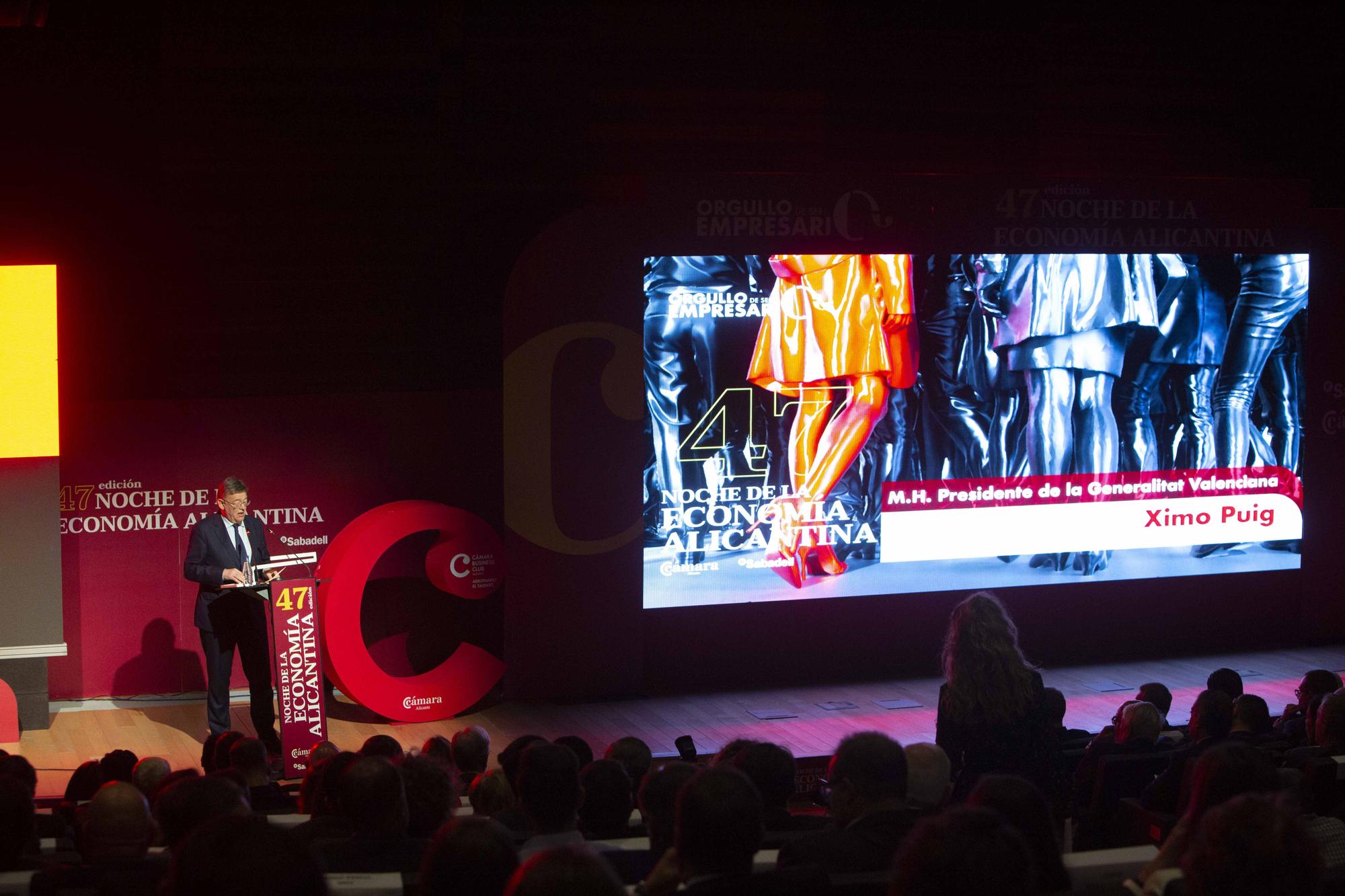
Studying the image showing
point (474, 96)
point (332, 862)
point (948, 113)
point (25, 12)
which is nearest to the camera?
point (332, 862)

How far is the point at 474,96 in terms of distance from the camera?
812 centimetres

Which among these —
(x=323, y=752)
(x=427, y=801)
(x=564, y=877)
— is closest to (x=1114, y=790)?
(x=427, y=801)

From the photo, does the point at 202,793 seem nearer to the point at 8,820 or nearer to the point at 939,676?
the point at 8,820

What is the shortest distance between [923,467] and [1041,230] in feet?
5.31

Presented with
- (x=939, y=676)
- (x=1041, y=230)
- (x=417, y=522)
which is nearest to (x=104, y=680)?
(x=417, y=522)

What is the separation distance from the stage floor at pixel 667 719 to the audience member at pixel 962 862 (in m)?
4.72

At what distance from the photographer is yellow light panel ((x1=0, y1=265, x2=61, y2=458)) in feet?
23.2

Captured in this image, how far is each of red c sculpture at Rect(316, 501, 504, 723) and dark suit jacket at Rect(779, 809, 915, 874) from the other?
15.2 feet

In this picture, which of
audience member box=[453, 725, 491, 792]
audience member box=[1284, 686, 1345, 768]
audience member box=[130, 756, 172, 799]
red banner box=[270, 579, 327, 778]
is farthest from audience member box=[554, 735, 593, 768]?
red banner box=[270, 579, 327, 778]

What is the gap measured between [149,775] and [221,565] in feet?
8.35

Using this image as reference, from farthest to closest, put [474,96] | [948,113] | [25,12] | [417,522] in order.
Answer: [948,113], [474,96], [417,522], [25,12]

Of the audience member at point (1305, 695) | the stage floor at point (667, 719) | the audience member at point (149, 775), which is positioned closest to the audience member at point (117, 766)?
the audience member at point (149, 775)

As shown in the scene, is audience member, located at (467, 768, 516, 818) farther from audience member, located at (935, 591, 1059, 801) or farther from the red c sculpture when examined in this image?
the red c sculpture

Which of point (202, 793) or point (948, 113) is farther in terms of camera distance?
point (948, 113)
